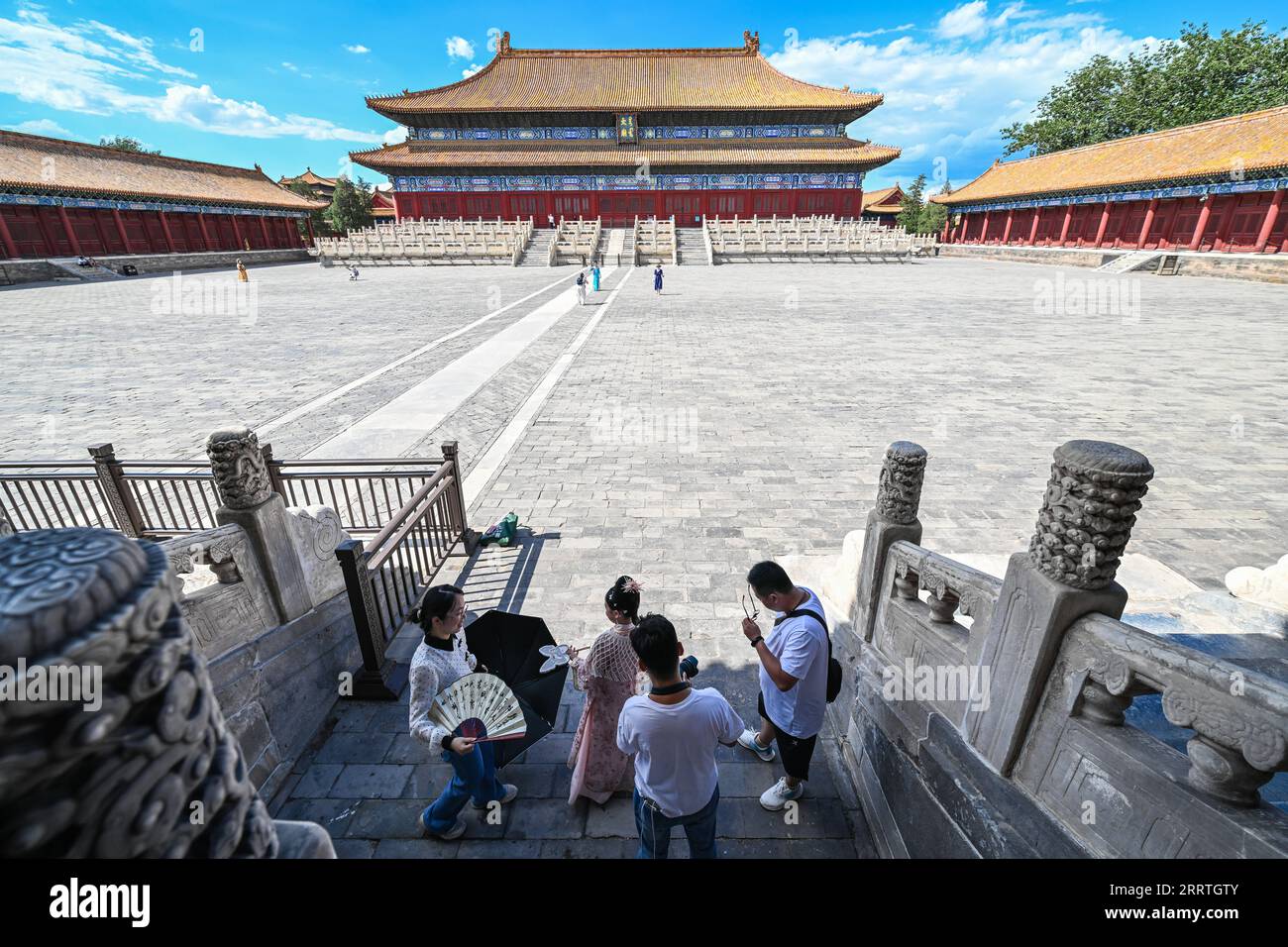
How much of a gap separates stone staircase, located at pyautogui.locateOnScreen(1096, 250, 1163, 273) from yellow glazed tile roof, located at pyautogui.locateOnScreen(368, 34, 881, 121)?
915 inches

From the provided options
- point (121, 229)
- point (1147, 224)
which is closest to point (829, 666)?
point (1147, 224)

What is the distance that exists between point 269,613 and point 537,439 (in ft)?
17.3

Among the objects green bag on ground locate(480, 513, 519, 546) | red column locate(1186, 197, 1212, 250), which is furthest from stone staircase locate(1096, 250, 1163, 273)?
green bag on ground locate(480, 513, 519, 546)

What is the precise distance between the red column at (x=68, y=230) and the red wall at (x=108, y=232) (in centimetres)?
4

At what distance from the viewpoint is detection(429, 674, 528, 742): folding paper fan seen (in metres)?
2.86

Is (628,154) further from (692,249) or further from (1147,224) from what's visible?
(1147,224)

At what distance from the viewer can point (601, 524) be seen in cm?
647

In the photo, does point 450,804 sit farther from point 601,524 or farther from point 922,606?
point 601,524

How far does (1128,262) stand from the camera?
28.7m

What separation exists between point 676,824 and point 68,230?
4768cm

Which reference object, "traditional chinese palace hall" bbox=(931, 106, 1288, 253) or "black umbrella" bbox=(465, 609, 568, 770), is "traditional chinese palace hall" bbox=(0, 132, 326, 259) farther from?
"traditional chinese palace hall" bbox=(931, 106, 1288, 253)

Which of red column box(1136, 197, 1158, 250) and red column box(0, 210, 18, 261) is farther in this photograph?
red column box(1136, 197, 1158, 250)

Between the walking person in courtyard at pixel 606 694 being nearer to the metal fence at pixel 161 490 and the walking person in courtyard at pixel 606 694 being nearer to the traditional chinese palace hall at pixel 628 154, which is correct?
the metal fence at pixel 161 490
